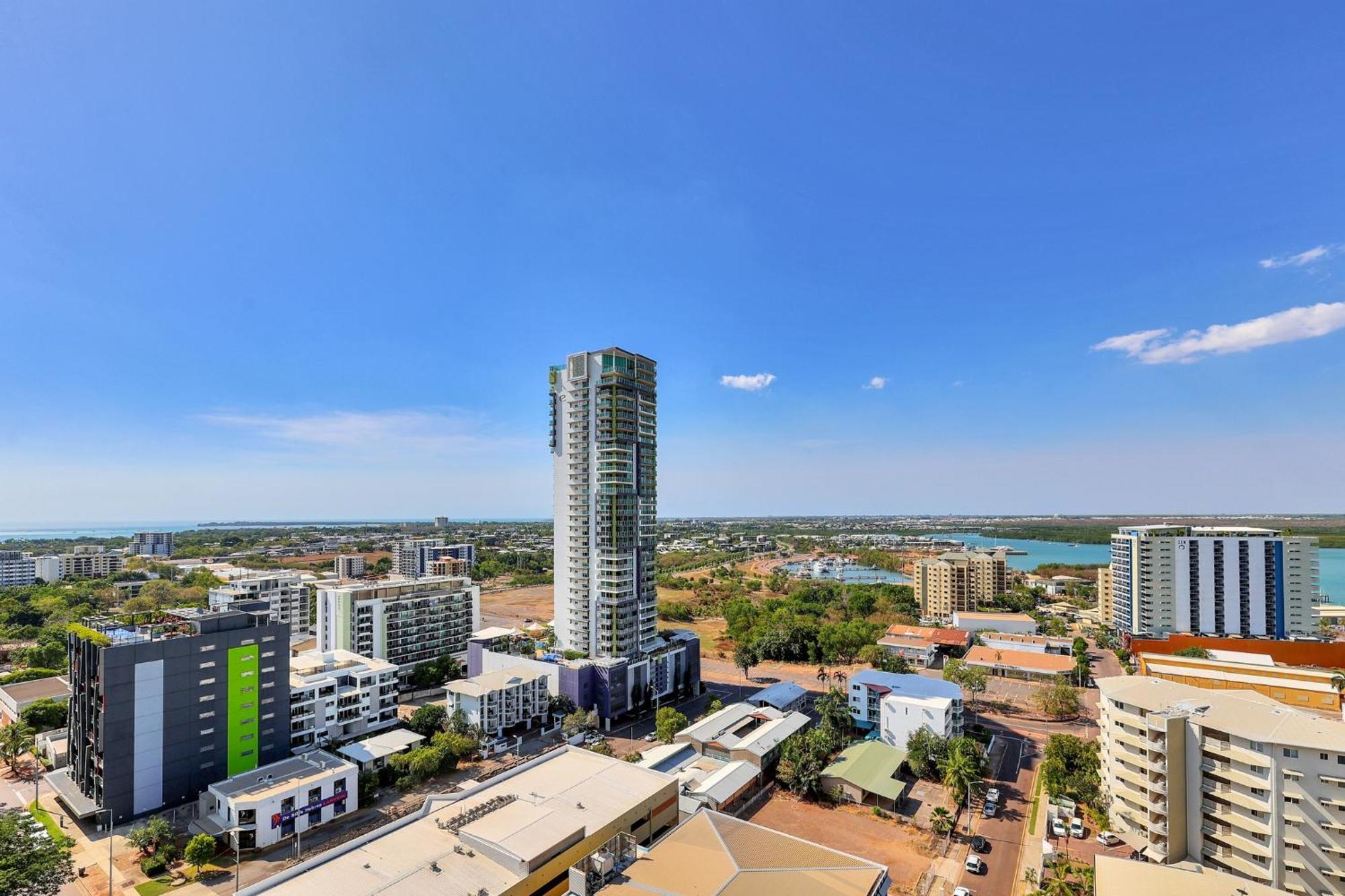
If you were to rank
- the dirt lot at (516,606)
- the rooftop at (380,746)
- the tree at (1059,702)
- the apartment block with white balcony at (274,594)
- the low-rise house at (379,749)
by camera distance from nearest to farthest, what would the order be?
the low-rise house at (379,749) < the rooftop at (380,746) < the tree at (1059,702) < the apartment block with white balcony at (274,594) < the dirt lot at (516,606)

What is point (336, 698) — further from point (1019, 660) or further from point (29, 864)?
point (1019, 660)

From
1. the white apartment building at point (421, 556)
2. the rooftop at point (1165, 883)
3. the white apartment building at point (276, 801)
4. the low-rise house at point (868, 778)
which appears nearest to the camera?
the rooftop at point (1165, 883)

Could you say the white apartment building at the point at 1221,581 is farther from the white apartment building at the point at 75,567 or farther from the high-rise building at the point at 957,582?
the white apartment building at the point at 75,567

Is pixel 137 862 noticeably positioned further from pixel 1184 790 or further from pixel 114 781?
pixel 1184 790

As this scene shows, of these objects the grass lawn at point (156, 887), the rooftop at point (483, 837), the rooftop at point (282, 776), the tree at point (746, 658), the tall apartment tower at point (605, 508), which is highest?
the tall apartment tower at point (605, 508)

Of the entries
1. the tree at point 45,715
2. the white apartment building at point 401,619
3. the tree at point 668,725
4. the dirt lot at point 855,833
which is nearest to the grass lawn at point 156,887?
the tree at point 45,715

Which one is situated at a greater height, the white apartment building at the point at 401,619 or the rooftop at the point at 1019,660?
the white apartment building at the point at 401,619

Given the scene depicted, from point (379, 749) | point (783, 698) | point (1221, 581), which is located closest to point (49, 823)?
point (379, 749)
